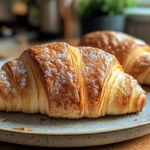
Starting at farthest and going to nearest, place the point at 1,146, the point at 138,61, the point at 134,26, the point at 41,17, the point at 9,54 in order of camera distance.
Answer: the point at 41,17 → the point at 134,26 → the point at 9,54 → the point at 138,61 → the point at 1,146

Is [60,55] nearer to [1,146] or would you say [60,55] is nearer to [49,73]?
[49,73]

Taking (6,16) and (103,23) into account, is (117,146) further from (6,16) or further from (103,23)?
(6,16)

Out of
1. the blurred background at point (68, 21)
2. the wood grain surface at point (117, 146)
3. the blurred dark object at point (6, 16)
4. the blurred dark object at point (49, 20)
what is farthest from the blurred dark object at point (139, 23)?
the wood grain surface at point (117, 146)

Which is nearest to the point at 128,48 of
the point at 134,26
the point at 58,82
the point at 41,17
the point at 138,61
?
the point at 138,61

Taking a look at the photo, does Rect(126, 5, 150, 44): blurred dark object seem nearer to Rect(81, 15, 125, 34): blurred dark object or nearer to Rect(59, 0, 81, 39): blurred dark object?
Rect(81, 15, 125, 34): blurred dark object

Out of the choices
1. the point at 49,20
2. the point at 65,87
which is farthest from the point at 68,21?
the point at 65,87

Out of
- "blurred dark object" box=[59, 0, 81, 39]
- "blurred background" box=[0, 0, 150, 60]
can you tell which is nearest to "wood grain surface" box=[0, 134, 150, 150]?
"blurred background" box=[0, 0, 150, 60]
